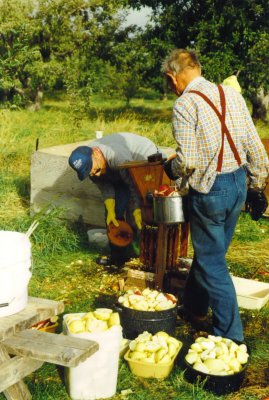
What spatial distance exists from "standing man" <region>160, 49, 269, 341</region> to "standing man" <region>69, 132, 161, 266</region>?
191 centimetres

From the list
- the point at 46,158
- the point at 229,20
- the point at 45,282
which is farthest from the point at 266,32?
the point at 45,282

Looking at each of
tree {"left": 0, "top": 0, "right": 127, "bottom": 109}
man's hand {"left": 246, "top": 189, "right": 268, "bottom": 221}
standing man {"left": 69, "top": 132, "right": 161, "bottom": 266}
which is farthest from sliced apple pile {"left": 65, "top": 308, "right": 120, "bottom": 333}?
tree {"left": 0, "top": 0, "right": 127, "bottom": 109}

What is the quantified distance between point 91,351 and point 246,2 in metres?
15.7

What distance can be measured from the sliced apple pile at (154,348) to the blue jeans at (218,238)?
16.0 inches

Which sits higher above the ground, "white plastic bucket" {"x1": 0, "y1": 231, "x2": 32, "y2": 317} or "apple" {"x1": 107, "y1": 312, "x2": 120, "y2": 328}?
"white plastic bucket" {"x1": 0, "y1": 231, "x2": 32, "y2": 317}

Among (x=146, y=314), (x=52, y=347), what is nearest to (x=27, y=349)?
(x=52, y=347)

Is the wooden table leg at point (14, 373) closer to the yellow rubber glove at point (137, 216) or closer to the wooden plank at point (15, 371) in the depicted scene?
the wooden plank at point (15, 371)

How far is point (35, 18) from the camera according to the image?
25.6m

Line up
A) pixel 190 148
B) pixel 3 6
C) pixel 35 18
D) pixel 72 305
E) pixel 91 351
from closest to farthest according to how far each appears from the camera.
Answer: pixel 91 351
pixel 190 148
pixel 72 305
pixel 3 6
pixel 35 18

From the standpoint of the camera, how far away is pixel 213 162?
153 inches

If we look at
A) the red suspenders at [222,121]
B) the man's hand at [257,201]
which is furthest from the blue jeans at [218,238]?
the man's hand at [257,201]

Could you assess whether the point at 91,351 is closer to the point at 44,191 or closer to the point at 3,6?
the point at 44,191

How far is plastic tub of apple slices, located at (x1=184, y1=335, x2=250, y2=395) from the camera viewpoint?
146 inches

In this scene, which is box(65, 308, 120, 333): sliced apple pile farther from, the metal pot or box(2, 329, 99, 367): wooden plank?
the metal pot
